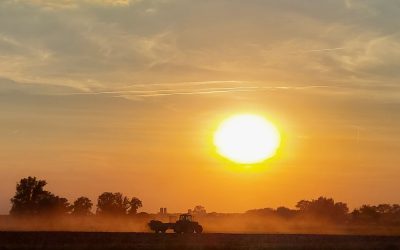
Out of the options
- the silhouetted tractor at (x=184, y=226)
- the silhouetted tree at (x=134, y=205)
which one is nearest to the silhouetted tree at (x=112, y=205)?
the silhouetted tree at (x=134, y=205)

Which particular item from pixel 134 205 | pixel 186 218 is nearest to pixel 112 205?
pixel 134 205

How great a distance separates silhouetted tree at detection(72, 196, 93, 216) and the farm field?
293ft

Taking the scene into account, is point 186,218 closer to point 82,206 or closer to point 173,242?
point 173,242

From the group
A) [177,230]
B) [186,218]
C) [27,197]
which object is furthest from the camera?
[27,197]

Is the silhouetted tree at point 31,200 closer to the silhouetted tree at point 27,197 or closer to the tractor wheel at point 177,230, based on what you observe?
the silhouetted tree at point 27,197

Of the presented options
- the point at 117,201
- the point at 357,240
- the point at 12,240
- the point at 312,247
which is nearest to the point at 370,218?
the point at 117,201

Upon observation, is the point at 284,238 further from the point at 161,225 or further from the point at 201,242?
the point at 161,225

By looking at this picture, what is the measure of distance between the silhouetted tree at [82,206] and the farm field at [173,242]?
89423 mm

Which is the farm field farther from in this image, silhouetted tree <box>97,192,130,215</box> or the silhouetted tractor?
silhouetted tree <box>97,192,130,215</box>

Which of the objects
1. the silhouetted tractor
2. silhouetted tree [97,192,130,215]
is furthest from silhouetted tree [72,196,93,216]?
the silhouetted tractor

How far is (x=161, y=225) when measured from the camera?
87.5m

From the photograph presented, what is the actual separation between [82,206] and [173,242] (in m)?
100

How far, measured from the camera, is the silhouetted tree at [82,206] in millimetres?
151425

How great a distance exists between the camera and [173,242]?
5844 centimetres
